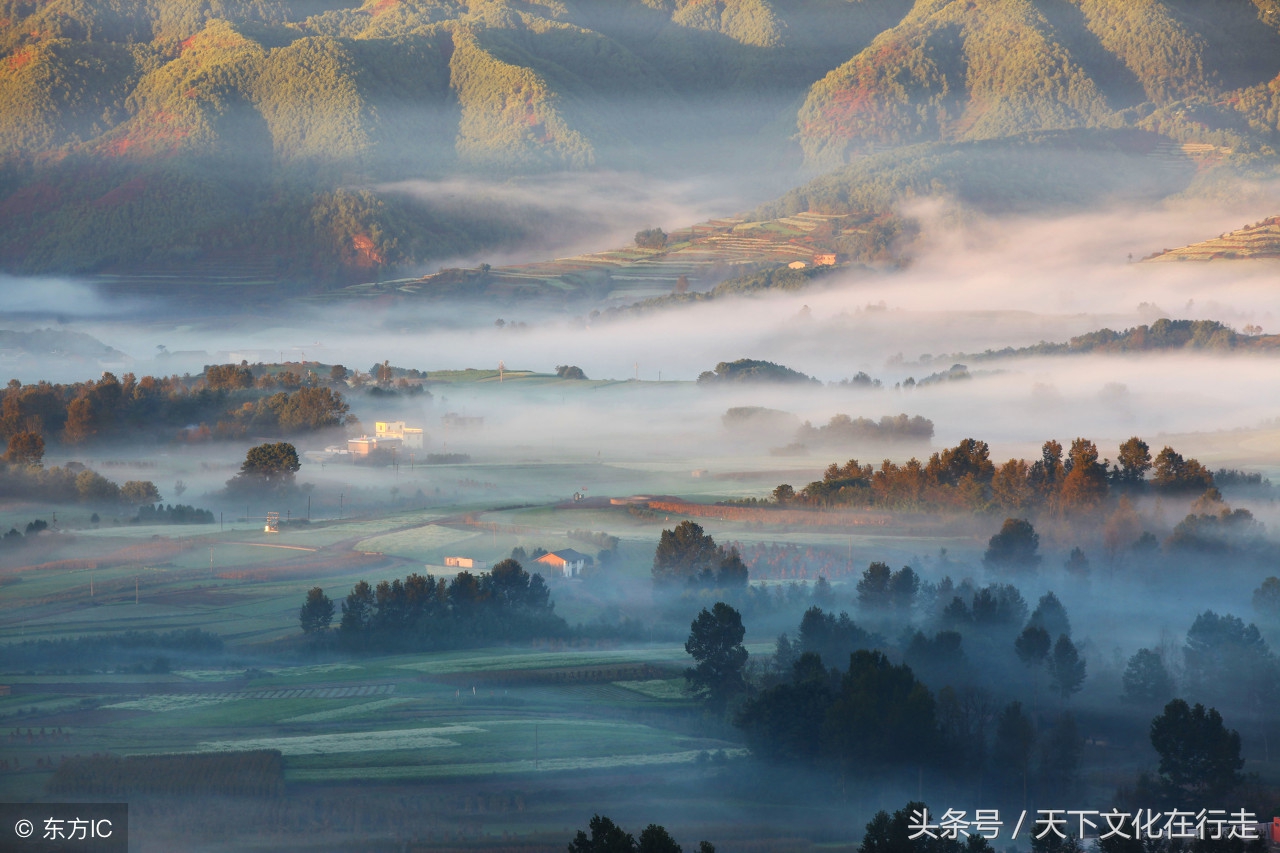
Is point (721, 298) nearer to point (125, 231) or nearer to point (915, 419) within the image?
point (915, 419)

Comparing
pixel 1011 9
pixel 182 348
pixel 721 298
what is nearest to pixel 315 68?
pixel 182 348

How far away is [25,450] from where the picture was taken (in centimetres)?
8938

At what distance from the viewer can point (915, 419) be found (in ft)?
306

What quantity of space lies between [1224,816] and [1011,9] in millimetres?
152041

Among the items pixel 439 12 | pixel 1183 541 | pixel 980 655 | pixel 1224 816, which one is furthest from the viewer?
pixel 439 12

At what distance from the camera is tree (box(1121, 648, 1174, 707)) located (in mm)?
46375

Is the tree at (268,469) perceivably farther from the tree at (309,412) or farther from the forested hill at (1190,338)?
the forested hill at (1190,338)

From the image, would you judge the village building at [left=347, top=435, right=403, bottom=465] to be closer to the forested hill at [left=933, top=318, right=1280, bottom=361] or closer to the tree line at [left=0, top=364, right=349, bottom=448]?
the tree line at [left=0, top=364, right=349, bottom=448]

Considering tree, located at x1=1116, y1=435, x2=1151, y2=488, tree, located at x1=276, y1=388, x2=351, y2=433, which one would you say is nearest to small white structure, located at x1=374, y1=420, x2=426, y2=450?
tree, located at x1=276, y1=388, x2=351, y2=433

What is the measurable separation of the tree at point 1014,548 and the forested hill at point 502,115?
75.0 m

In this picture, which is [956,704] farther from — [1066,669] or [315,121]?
[315,121]

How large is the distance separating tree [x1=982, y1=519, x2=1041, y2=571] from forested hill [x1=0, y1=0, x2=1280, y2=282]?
75037mm

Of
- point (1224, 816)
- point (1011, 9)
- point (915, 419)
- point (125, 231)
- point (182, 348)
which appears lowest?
point (1224, 816)

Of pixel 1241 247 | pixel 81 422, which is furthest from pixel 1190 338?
pixel 81 422
